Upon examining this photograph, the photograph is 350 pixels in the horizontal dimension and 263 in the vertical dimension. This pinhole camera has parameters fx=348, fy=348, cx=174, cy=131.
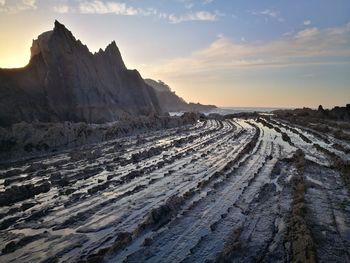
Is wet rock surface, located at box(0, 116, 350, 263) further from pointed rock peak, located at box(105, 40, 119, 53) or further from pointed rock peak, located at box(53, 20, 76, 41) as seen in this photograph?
pointed rock peak, located at box(105, 40, 119, 53)

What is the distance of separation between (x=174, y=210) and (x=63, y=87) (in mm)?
31893

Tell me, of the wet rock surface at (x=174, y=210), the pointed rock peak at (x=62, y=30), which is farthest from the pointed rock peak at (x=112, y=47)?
the wet rock surface at (x=174, y=210)

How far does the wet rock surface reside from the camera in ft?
23.9

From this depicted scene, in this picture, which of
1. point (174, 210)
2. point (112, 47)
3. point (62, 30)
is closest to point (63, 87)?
point (62, 30)

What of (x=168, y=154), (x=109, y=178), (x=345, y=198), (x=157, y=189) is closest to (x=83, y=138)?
(x=168, y=154)

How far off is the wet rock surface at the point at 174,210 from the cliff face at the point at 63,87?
15.3 metres

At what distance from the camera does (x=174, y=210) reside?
9.97m

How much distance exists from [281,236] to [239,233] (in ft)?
3.18

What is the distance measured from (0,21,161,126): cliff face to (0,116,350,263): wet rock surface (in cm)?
1531

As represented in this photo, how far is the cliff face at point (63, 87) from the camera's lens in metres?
30.5

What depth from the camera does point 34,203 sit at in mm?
10477

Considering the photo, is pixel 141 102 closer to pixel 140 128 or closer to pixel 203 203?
pixel 140 128

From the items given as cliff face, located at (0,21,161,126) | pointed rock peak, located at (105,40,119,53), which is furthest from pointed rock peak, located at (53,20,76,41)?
pointed rock peak, located at (105,40,119,53)

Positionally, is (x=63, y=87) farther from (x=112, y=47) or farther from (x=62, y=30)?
(x=112, y=47)
